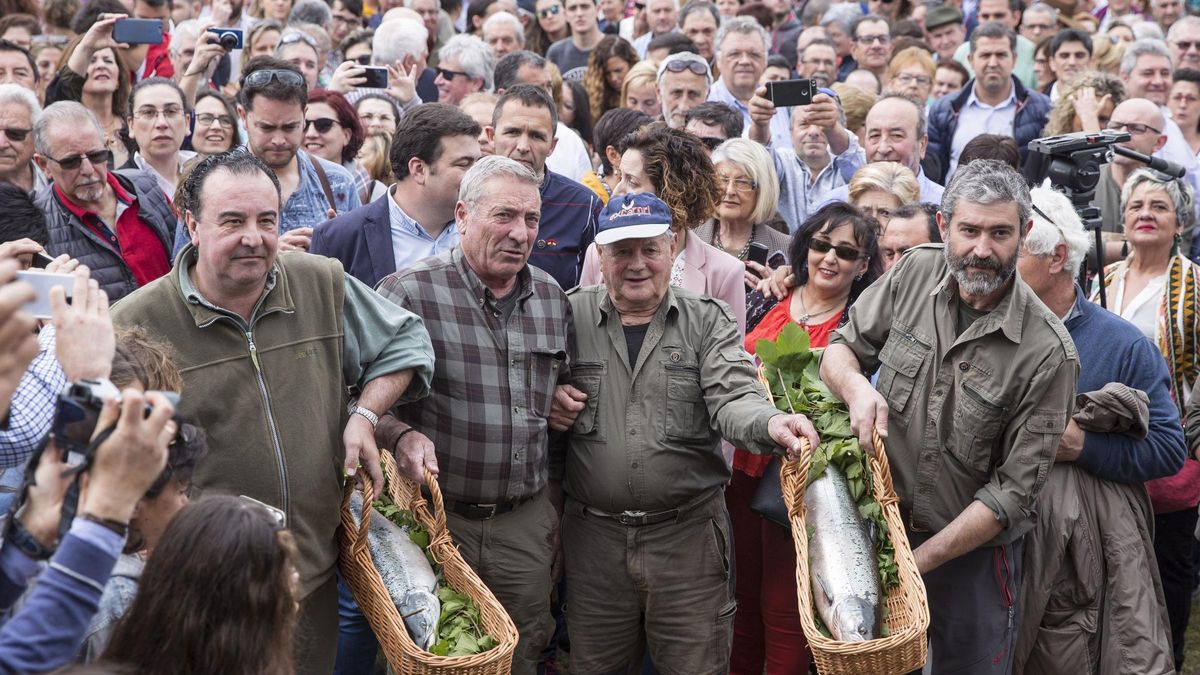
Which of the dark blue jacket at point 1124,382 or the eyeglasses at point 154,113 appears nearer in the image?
the dark blue jacket at point 1124,382

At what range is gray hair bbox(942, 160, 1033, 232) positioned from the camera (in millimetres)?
4551

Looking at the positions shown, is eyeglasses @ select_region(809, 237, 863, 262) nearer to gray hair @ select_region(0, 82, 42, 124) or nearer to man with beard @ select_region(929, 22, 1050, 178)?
gray hair @ select_region(0, 82, 42, 124)

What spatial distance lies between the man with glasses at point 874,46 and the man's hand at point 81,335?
9930 mm

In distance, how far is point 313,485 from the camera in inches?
163

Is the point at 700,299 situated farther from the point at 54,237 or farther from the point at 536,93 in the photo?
the point at 54,237

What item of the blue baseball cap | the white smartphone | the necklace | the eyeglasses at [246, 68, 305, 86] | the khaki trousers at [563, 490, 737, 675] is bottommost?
the khaki trousers at [563, 490, 737, 675]

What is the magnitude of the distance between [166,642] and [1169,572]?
4.94 metres

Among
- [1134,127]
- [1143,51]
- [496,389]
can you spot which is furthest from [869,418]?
[1143,51]

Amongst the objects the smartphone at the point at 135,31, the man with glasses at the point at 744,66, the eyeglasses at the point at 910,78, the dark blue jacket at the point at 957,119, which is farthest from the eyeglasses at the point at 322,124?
the eyeglasses at the point at 910,78

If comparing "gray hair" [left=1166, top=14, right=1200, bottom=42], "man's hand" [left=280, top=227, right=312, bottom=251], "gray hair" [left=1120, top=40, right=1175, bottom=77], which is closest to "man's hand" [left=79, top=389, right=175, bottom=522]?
"man's hand" [left=280, top=227, right=312, bottom=251]

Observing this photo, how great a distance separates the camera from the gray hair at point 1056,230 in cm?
509

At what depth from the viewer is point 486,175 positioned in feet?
15.4

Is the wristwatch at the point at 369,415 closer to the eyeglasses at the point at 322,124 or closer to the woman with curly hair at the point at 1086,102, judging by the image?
the eyeglasses at the point at 322,124

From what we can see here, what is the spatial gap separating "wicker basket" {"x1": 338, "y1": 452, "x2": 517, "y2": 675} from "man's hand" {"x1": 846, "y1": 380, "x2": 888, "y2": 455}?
1331 millimetres
